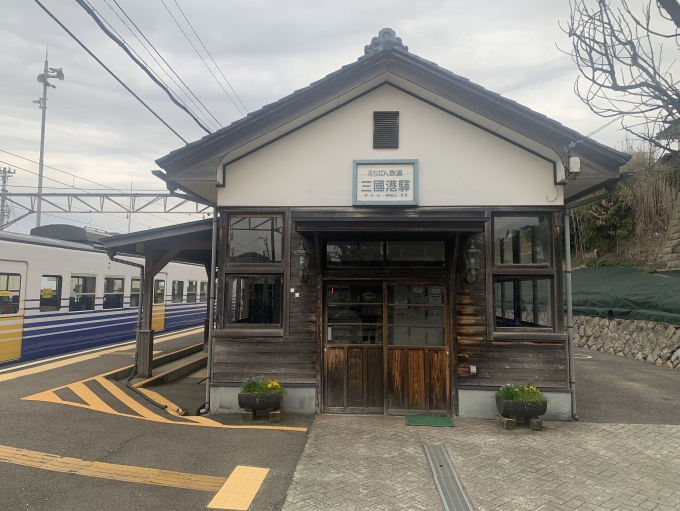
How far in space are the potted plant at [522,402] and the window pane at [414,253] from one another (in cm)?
234

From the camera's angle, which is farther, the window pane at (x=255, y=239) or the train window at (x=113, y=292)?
the train window at (x=113, y=292)

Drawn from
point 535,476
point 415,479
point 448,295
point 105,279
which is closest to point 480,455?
point 535,476

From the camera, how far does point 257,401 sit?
6.31m

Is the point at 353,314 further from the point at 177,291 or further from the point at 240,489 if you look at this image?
the point at 177,291

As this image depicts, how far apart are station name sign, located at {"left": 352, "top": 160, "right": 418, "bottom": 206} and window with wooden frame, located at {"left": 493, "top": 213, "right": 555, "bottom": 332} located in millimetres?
1568

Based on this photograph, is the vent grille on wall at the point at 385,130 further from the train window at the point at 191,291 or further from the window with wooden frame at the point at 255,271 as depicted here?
the train window at the point at 191,291

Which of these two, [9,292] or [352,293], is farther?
[9,292]

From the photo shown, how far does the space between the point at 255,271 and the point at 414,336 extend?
9.53 ft

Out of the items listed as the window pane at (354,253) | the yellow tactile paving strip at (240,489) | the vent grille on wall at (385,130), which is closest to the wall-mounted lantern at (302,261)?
the window pane at (354,253)

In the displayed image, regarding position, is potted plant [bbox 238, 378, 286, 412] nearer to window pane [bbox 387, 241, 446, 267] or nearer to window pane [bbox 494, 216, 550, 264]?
window pane [bbox 387, 241, 446, 267]

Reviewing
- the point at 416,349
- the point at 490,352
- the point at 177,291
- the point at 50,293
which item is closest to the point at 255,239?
the point at 416,349

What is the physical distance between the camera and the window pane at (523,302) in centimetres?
702

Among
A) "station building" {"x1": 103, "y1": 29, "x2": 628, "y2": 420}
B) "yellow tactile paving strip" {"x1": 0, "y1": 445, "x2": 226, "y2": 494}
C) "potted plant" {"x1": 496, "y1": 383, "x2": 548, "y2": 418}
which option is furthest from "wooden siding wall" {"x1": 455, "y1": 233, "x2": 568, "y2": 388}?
"yellow tactile paving strip" {"x1": 0, "y1": 445, "x2": 226, "y2": 494}

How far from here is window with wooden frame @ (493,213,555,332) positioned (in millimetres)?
6957
